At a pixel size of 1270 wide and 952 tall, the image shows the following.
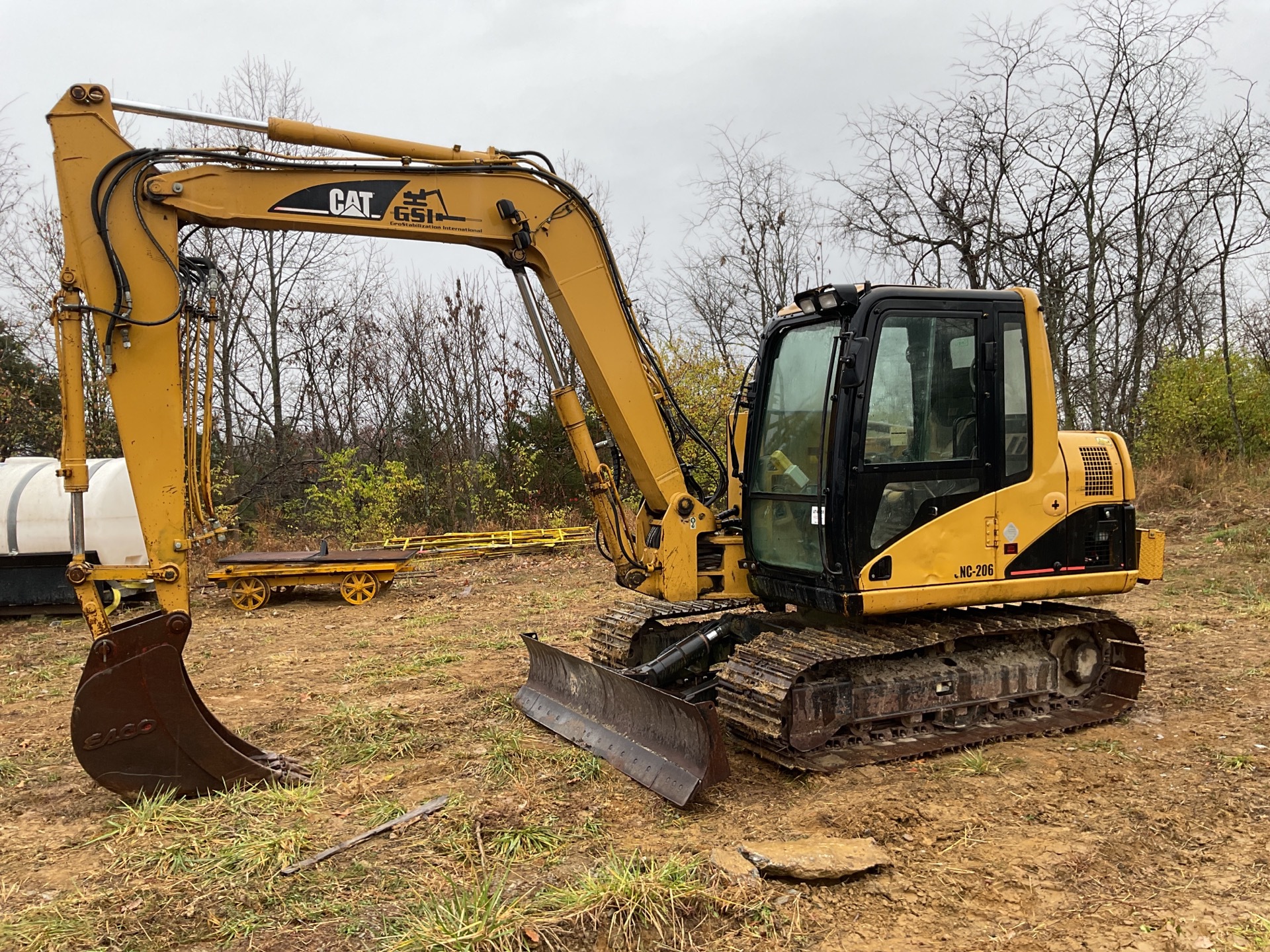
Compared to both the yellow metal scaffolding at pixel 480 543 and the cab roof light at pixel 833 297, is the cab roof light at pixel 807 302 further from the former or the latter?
the yellow metal scaffolding at pixel 480 543

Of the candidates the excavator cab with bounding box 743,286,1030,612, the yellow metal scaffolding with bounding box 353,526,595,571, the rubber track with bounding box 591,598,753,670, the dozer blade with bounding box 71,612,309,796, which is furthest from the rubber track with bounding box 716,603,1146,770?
the yellow metal scaffolding with bounding box 353,526,595,571

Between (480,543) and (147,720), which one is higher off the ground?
(480,543)

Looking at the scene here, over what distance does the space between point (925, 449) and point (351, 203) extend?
362cm

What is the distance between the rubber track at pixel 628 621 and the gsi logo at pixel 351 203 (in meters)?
3.12

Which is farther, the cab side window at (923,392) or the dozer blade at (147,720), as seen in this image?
the cab side window at (923,392)

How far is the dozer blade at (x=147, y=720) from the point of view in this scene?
4520 millimetres

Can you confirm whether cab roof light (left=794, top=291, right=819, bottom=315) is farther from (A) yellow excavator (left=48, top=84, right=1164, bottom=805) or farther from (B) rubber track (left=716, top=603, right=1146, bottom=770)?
(B) rubber track (left=716, top=603, right=1146, bottom=770)

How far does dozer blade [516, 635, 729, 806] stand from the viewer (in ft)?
15.2

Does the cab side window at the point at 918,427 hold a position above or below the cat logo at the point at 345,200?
below

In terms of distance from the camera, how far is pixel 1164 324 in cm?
2100

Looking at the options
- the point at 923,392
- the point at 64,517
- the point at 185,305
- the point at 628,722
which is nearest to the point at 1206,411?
the point at 923,392

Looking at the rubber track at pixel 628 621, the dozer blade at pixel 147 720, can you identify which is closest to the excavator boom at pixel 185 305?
the dozer blade at pixel 147 720

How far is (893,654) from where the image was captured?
18.0 ft

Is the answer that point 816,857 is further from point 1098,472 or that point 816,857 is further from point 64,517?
point 64,517
